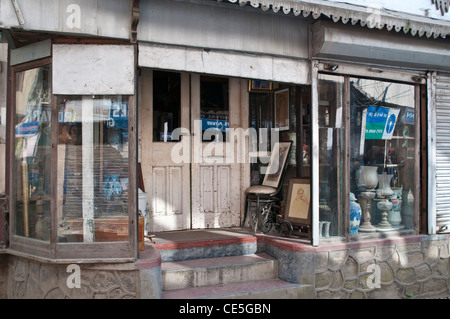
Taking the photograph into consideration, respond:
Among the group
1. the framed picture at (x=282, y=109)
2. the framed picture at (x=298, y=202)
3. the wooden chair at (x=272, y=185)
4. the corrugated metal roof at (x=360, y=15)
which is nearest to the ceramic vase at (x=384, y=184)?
the framed picture at (x=298, y=202)

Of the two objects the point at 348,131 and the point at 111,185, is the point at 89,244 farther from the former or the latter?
the point at 348,131

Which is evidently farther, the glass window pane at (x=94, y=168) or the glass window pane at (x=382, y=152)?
the glass window pane at (x=382, y=152)

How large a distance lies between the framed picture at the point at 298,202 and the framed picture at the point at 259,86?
164cm

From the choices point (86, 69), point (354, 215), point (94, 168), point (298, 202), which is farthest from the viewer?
point (298, 202)

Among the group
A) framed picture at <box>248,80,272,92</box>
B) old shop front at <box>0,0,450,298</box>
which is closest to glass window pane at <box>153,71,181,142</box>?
old shop front at <box>0,0,450,298</box>

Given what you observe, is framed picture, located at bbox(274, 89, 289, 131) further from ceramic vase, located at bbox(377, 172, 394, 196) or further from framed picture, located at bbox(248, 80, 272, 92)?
ceramic vase, located at bbox(377, 172, 394, 196)

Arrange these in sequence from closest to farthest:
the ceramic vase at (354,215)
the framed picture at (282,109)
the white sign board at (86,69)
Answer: the white sign board at (86,69), the ceramic vase at (354,215), the framed picture at (282,109)

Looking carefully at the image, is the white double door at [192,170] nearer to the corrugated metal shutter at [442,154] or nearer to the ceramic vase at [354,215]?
the ceramic vase at [354,215]

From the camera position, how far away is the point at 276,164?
6.99 metres

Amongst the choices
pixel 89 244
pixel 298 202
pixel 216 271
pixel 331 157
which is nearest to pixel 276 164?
pixel 298 202

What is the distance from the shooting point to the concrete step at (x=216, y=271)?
5.43 m

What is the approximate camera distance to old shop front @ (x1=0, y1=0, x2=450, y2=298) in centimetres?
476

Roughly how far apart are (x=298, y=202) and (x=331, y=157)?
88 centimetres

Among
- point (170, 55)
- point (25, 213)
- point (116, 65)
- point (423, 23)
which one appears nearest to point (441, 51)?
point (423, 23)
